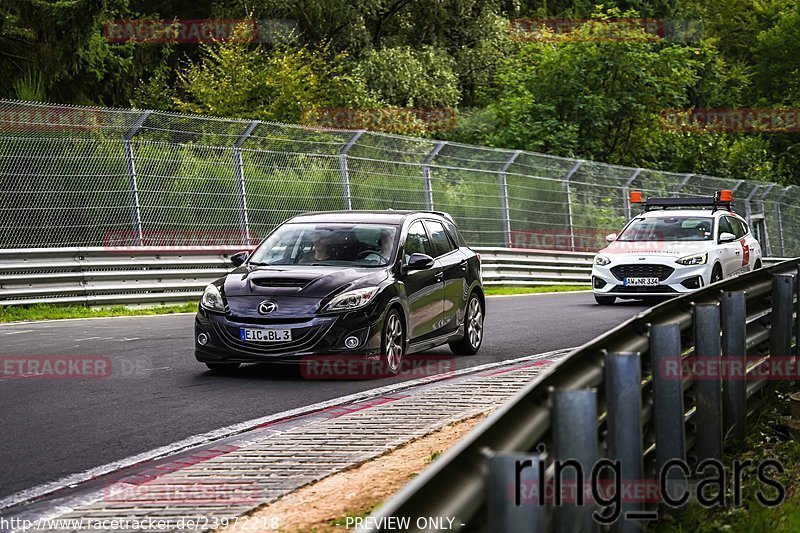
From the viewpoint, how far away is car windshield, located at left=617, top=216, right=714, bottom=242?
880 inches

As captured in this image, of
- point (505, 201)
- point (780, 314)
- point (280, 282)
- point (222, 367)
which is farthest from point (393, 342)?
point (505, 201)

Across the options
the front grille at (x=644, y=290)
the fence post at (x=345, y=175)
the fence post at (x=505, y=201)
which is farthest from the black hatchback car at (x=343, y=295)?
the fence post at (x=505, y=201)

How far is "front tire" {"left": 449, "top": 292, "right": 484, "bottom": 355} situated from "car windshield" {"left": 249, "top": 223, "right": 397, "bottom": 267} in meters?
1.62

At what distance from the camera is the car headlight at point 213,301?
1181cm

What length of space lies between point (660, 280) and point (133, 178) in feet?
28.2

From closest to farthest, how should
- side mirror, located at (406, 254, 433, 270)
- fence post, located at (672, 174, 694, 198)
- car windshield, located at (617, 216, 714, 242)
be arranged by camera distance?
side mirror, located at (406, 254, 433, 270) < car windshield, located at (617, 216, 714, 242) < fence post, located at (672, 174, 694, 198)

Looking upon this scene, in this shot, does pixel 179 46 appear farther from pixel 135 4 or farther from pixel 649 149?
pixel 649 149

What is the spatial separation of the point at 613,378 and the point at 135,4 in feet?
130

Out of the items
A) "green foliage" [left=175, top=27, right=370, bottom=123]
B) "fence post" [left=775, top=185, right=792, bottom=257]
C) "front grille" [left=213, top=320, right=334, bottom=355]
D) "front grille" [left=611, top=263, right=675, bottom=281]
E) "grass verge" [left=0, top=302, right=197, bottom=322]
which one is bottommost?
"fence post" [left=775, top=185, right=792, bottom=257]

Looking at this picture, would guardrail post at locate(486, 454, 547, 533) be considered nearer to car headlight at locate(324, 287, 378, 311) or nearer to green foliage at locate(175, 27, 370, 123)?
car headlight at locate(324, 287, 378, 311)

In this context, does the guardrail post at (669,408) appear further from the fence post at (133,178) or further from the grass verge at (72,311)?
the fence post at (133,178)

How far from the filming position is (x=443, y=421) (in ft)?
30.8

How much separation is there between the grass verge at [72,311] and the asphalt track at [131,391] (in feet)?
2.53

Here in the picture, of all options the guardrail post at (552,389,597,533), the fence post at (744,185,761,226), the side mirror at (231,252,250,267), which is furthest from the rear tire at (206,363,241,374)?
the fence post at (744,185,761,226)
